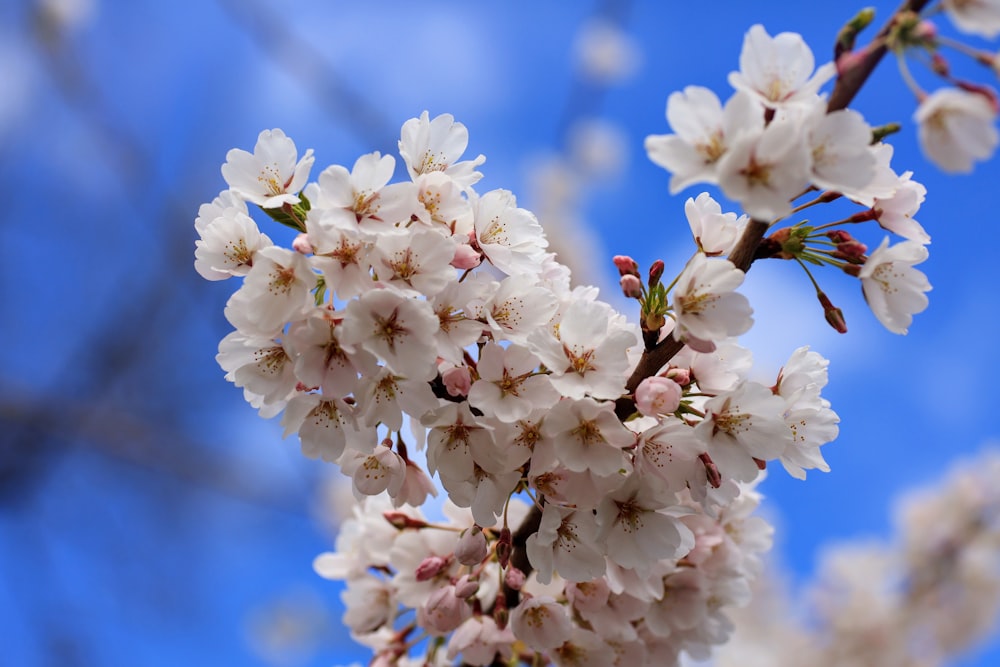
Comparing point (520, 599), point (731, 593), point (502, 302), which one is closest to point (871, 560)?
point (731, 593)

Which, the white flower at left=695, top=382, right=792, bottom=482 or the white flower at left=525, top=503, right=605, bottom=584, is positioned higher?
the white flower at left=695, top=382, right=792, bottom=482

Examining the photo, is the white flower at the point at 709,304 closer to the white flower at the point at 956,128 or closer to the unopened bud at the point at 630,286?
the unopened bud at the point at 630,286

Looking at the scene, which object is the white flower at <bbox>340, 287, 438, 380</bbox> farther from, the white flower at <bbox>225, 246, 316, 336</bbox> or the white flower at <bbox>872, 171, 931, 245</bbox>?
the white flower at <bbox>872, 171, 931, 245</bbox>

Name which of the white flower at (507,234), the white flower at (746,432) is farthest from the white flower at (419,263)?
the white flower at (746,432)

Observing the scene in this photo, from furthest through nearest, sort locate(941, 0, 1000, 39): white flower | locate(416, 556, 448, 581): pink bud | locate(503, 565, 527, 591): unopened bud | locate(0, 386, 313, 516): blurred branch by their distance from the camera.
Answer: locate(0, 386, 313, 516): blurred branch, locate(416, 556, 448, 581): pink bud, locate(503, 565, 527, 591): unopened bud, locate(941, 0, 1000, 39): white flower

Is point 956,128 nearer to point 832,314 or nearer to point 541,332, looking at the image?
point 832,314

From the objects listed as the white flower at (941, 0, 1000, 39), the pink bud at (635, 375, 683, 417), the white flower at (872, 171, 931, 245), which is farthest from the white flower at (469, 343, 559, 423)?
the white flower at (941, 0, 1000, 39)

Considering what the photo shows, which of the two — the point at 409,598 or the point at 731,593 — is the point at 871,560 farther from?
the point at 409,598

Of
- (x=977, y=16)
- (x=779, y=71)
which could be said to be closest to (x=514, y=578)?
(x=779, y=71)
